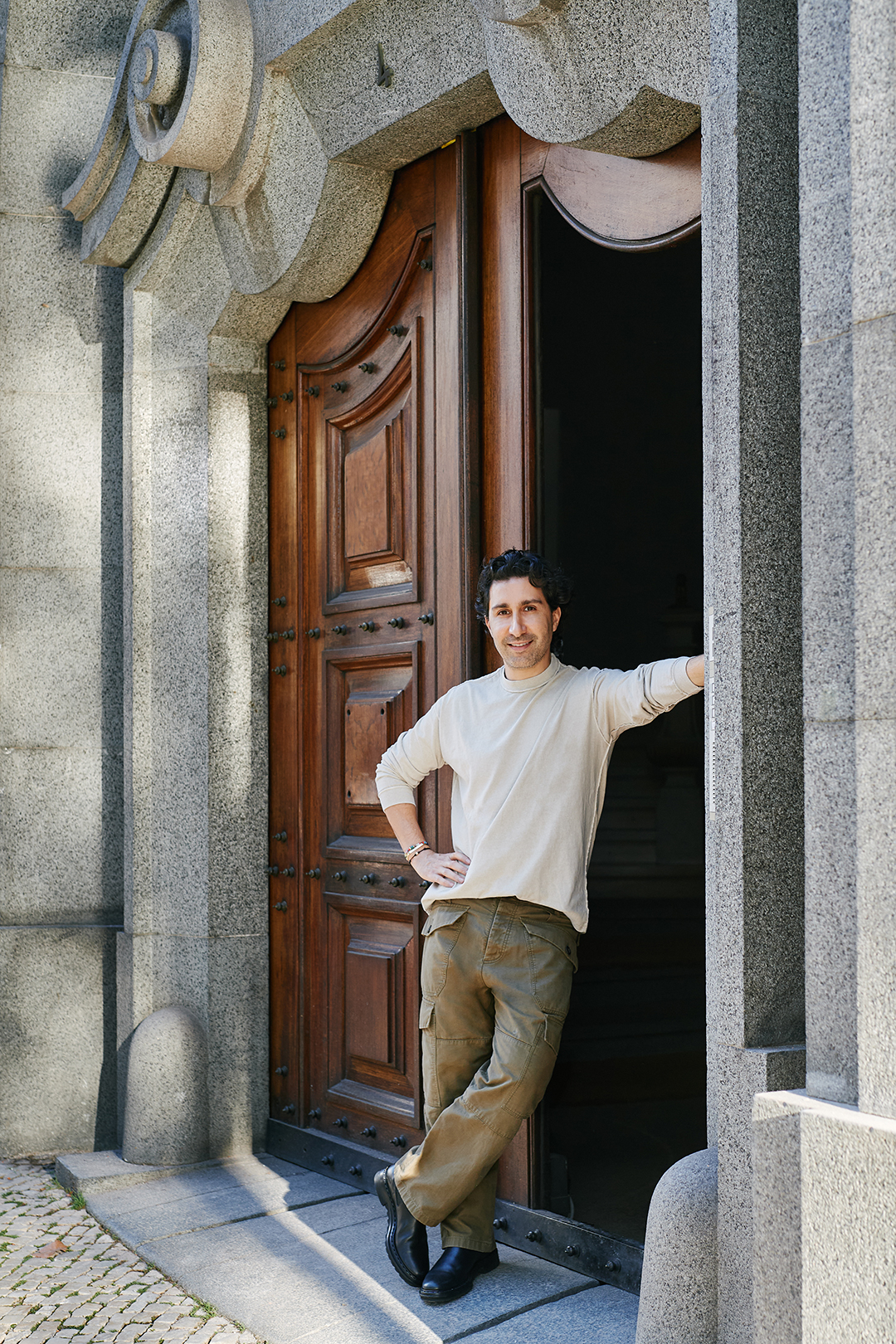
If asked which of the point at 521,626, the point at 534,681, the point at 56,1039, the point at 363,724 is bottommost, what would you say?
the point at 56,1039

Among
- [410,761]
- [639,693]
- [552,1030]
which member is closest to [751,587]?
[639,693]

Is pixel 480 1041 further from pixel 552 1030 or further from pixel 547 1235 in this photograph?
pixel 547 1235

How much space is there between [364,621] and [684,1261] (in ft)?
9.07

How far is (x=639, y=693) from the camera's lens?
3578 millimetres

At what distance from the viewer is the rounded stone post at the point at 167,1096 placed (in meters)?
5.38

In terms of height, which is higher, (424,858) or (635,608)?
(635,608)

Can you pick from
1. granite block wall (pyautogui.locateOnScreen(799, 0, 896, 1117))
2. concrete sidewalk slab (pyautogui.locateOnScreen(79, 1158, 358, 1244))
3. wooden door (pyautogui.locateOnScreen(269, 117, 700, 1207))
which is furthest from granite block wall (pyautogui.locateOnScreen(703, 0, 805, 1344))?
concrete sidewalk slab (pyautogui.locateOnScreen(79, 1158, 358, 1244))

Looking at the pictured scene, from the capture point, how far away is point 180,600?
18.9 feet

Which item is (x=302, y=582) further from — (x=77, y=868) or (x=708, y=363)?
(x=708, y=363)

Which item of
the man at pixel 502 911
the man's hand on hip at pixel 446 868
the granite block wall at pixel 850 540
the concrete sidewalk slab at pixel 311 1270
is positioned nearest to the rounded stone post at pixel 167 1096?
the concrete sidewalk slab at pixel 311 1270

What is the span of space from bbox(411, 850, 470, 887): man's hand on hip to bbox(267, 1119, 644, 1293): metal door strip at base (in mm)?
1089

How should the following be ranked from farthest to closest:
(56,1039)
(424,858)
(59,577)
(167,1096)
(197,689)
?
1. (59,577)
2. (56,1039)
3. (197,689)
4. (167,1096)
5. (424,858)

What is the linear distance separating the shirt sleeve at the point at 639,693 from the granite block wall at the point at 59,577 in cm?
301

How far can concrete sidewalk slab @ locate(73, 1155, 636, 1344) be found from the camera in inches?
143
